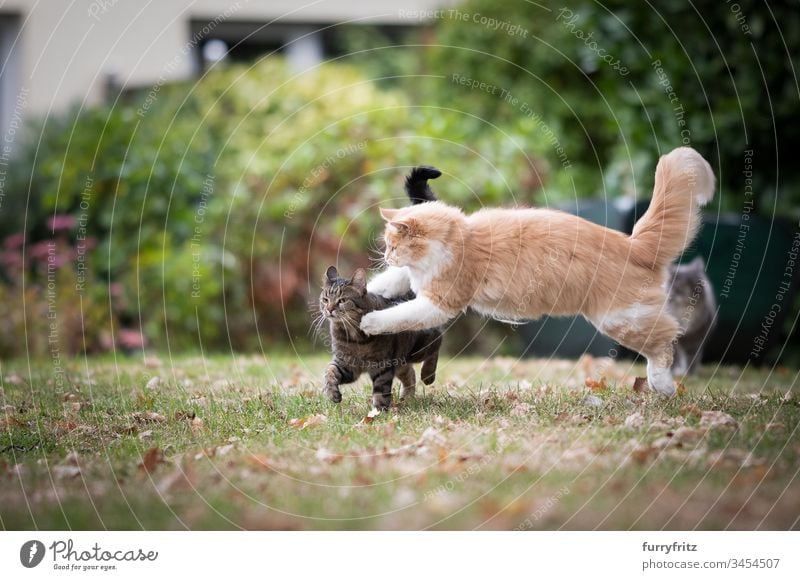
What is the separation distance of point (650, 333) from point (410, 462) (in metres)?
1.36

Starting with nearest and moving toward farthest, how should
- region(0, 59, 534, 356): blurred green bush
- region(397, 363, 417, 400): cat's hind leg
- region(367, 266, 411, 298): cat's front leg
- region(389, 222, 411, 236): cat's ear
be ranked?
region(389, 222, 411, 236): cat's ear < region(367, 266, 411, 298): cat's front leg < region(397, 363, 417, 400): cat's hind leg < region(0, 59, 534, 356): blurred green bush

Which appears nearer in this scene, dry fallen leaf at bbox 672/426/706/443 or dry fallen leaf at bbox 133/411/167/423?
dry fallen leaf at bbox 672/426/706/443

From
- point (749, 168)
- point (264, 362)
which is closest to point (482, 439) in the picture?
point (264, 362)

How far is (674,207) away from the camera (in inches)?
153

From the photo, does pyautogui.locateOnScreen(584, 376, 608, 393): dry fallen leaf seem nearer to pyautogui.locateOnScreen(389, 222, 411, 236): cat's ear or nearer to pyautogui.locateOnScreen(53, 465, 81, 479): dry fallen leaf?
pyautogui.locateOnScreen(389, 222, 411, 236): cat's ear

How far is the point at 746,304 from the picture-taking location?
6109 mm

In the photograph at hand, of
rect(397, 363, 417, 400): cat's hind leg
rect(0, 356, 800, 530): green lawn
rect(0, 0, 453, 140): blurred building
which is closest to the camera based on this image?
rect(0, 356, 800, 530): green lawn

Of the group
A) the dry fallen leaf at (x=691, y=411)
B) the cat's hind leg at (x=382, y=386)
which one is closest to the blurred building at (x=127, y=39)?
the cat's hind leg at (x=382, y=386)

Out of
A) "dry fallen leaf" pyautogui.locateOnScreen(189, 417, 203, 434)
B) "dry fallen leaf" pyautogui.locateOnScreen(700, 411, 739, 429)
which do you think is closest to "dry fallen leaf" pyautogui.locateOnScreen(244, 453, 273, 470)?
"dry fallen leaf" pyautogui.locateOnScreen(189, 417, 203, 434)

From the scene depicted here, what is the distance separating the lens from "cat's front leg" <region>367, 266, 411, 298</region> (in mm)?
4047

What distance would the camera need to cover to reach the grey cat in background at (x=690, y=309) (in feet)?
17.7

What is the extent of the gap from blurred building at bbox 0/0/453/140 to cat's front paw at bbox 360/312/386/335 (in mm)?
2407

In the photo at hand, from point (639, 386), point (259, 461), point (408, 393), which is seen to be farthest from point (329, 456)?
point (639, 386)
